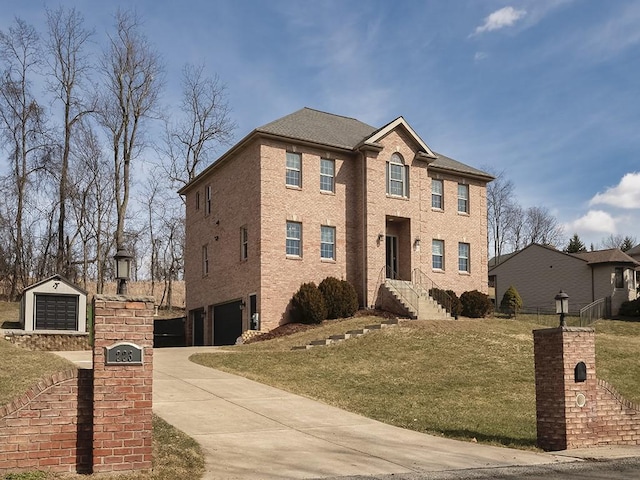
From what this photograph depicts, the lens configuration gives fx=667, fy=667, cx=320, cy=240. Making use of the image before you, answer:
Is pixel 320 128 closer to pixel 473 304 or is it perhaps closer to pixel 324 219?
pixel 324 219

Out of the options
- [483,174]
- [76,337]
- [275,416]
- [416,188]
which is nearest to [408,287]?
[416,188]

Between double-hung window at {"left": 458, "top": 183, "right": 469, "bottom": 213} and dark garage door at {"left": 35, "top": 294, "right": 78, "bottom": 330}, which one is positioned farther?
double-hung window at {"left": 458, "top": 183, "right": 469, "bottom": 213}

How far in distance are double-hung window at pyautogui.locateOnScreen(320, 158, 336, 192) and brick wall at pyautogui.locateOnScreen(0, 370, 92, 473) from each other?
74.6 feet

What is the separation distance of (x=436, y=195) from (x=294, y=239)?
8622 millimetres

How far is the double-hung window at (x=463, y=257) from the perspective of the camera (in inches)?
1342

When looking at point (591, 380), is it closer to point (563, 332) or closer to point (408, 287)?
point (563, 332)

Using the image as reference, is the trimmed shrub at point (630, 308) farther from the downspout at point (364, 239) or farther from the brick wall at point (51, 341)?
the brick wall at point (51, 341)

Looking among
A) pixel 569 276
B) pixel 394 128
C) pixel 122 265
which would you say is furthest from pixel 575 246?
pixel 122 265

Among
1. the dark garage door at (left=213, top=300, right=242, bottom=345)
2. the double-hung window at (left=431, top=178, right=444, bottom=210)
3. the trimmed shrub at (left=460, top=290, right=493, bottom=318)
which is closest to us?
the dark garage door at (left=213, top=300, right=242, bottom=345)

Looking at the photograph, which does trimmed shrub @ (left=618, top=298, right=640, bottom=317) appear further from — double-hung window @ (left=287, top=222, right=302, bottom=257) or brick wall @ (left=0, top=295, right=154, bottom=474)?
brick wall @ (left=0, top=295, right=154, bottom=474)

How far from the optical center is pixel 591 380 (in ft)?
36.0

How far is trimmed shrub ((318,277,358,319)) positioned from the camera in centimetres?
2802

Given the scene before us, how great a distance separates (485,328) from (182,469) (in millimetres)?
19120

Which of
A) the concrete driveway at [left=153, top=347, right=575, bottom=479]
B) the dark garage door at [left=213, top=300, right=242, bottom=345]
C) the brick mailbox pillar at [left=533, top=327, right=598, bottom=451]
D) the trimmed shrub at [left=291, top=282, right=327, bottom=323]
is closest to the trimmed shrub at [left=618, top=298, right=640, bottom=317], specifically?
the trimmed shrub at [left=291, top=282, right=327, bottom=323]
